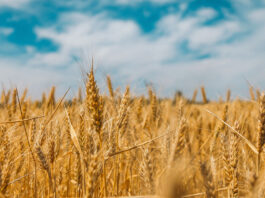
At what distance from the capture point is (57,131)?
1.71 meters

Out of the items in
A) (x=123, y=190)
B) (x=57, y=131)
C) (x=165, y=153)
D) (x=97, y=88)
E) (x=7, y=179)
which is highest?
(x=97, y=88)

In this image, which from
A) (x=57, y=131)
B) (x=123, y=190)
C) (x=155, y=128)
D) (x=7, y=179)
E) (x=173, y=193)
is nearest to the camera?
(x=173, y=193)

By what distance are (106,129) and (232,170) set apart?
0.85m

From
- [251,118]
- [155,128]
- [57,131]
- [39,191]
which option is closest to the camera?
[57,131]

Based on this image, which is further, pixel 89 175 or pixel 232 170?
pixel 232 170

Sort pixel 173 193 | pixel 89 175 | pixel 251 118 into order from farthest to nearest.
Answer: pixel 251 118
pixel 89 175
pixel 173 193

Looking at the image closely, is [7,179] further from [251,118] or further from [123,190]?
[251,118]

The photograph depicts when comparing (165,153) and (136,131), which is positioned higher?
(136,131)

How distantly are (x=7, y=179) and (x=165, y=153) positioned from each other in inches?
37.1

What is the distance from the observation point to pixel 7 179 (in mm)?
1456

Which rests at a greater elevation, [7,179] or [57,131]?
[57,131]

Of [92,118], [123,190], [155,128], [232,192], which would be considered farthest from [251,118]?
[92,118]

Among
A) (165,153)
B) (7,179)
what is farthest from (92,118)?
(7,179)

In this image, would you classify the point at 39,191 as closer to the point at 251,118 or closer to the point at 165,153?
the point at 165,153
